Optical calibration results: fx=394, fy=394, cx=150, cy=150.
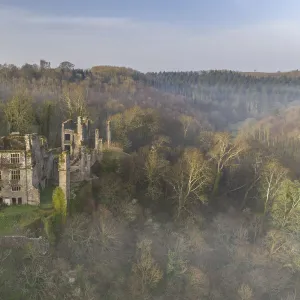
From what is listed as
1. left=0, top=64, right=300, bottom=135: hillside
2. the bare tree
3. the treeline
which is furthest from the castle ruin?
the treeline

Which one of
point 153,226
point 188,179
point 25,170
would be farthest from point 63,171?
point 188,179

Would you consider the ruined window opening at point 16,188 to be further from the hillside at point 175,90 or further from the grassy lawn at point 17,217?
the hillside at point 175,90

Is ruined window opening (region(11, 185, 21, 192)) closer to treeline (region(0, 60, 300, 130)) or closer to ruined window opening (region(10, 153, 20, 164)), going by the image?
ruined window opening (region(10, 153, 20, 164))

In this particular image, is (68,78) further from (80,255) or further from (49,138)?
(80,255)

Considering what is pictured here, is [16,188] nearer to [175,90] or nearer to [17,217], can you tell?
[17,217]

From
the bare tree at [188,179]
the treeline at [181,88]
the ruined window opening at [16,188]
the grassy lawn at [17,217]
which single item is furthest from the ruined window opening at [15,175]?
the treeline at [181,88]

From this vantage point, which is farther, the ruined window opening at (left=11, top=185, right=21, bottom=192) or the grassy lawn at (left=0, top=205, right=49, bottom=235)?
the ruined window opening at (left=11, top=185, right=21, bottom=192)

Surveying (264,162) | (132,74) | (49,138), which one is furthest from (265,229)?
(132,74)

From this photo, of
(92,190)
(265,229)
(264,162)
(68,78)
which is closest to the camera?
(92,190)
